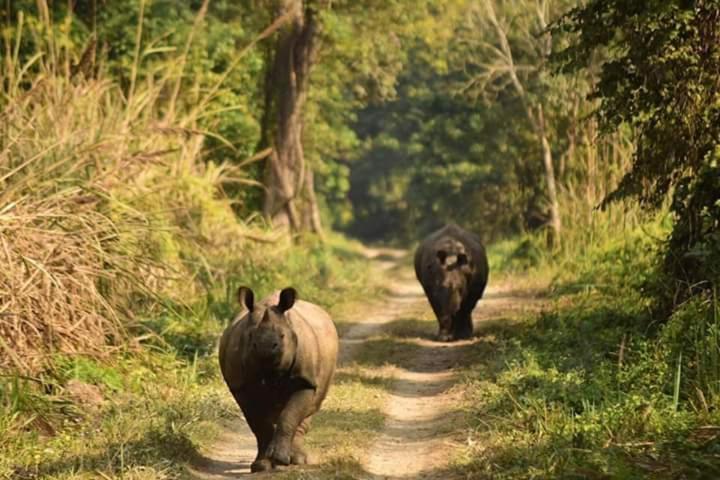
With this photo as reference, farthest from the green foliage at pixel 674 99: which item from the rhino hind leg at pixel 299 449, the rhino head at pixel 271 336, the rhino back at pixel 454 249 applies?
the rhino back at pixel 454 249

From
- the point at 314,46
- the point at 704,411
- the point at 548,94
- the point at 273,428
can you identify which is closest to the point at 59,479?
the point at 273,428

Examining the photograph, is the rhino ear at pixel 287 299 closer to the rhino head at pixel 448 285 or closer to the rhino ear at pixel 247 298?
the rhino ear at pixel 247 298

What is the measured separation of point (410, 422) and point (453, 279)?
5.70 metres

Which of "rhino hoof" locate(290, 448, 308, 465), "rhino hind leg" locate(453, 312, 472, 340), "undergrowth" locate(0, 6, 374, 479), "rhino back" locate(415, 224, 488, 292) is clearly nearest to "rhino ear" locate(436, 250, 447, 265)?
"rhino back" locate(415, 224, 488, 292)

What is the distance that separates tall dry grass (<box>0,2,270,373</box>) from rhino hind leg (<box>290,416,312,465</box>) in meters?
2.76

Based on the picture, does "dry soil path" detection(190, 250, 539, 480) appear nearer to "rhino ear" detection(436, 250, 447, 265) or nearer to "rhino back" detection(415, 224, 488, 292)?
"rhino back" detection(415, 224, 488, 292)

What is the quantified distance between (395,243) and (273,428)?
52194mm

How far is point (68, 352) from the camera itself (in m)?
11.3

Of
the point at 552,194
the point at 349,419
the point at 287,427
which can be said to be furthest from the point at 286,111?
the point at 287,427

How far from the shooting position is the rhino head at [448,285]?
53.7 ft

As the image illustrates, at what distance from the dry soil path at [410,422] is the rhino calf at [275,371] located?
43cm

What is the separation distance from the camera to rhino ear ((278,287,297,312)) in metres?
8.51

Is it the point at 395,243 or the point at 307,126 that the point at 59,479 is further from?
the point at 395,243

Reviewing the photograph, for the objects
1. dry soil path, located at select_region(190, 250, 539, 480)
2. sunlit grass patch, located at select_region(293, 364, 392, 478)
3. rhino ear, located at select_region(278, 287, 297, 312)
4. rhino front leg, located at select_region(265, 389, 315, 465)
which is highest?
rhino ear, located at select_region(278, 287, 297, 312)
